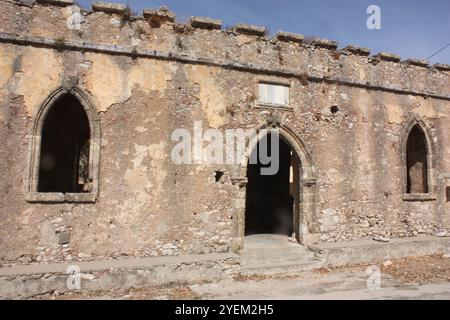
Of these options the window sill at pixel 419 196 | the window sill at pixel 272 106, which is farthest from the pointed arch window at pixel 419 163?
the window sill at pixel 272 106

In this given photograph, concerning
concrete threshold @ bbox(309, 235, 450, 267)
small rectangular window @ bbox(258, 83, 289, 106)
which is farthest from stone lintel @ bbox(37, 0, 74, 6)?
concrete threshold @ bbox(309, 235, 450, 267)

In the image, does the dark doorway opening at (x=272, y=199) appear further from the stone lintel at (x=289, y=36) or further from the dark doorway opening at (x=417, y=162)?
the dark doorway opening at (x=417, y=162)

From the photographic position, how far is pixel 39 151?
669 cm

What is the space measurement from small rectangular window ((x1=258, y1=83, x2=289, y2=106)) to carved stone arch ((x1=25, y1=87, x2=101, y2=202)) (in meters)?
3.67

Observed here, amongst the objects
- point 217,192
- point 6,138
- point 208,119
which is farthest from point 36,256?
point 208,119

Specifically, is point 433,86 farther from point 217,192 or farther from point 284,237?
point 217,192

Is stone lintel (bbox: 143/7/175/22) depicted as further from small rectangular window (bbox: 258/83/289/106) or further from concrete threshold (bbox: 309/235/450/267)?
concrete threshold (bbox: 309/235/450/267)

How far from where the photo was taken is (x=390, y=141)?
9727 millimetres

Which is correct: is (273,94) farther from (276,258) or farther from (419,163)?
(419,163)

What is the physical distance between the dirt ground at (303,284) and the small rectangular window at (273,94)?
3898mm

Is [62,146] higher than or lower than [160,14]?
lower

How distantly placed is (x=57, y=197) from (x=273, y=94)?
5129 millimetres

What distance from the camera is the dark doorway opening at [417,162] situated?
10.5m

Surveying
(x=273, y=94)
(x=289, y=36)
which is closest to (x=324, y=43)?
(x=289, y=36)
